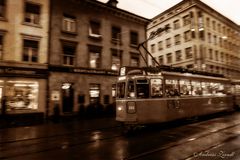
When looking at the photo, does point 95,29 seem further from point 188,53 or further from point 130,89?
point 188,53

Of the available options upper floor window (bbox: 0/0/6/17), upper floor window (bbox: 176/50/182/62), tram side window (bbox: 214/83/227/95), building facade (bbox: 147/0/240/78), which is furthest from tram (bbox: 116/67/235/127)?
upper floor window (bbox: 176/50/182/62)

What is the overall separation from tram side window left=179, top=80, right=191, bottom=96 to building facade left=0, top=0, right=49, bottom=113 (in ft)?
35.0

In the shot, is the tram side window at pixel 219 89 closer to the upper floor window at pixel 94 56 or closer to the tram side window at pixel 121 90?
→ the tram side window at pixel 121 90

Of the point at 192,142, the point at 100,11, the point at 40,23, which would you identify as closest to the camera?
the point at 192,142

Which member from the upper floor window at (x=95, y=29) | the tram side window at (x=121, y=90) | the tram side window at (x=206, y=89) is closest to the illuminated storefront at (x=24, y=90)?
A: the upper floor window at (x=95, y=29)

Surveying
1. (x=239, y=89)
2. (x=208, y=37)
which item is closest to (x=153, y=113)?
(x=239, y=89)

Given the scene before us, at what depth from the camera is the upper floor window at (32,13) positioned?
16656mm

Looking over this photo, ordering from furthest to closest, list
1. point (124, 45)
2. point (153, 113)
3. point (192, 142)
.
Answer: point (124, 45)
point (153, 113)
point (192, 142)

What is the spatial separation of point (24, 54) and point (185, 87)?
12382 millimetres

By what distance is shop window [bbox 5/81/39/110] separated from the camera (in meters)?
15.1

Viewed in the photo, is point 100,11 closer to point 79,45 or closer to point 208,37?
point 79,45

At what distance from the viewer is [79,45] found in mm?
19234

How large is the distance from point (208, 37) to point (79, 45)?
82.4ft

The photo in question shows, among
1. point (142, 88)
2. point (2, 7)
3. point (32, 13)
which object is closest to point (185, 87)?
point (142, 88)
